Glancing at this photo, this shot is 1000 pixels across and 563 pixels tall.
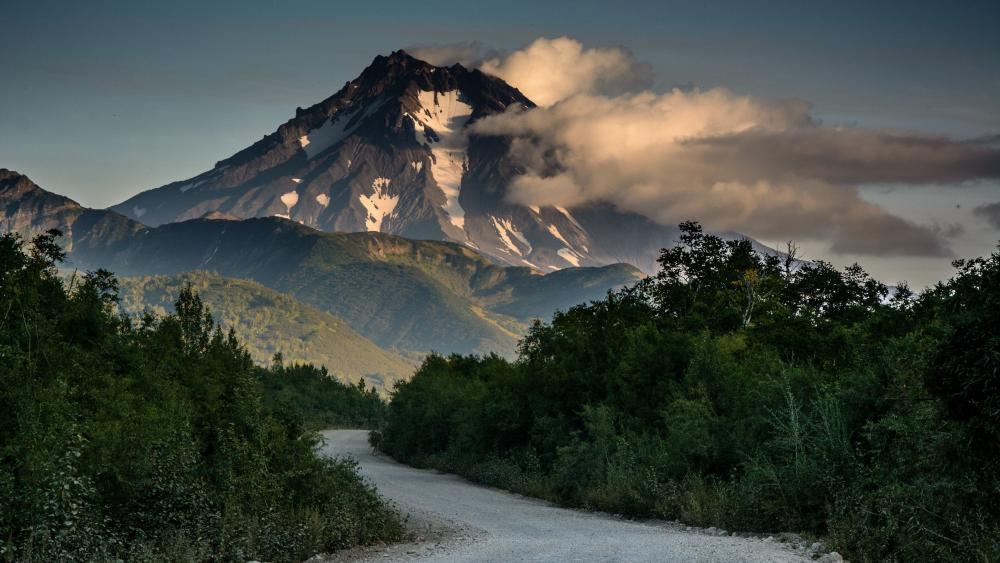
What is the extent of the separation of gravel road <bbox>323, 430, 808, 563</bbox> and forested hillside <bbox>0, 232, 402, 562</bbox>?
58.0 inches

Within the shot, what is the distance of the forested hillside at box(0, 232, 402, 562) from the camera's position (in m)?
12.5

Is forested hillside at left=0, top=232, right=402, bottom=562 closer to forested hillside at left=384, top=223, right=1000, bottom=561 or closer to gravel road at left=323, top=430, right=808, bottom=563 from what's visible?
gravel road at left=323, top=430, right=808, bottom=563

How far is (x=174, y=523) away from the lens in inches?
588

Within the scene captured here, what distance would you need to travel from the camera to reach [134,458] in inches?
599

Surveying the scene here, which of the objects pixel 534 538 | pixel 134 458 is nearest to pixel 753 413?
pixel 534 538

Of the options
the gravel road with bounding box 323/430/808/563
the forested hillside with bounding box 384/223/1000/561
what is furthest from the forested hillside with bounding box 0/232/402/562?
the forested hillside with bounding box 384/223/1000/561

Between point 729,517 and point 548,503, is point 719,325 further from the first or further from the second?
point 729,517

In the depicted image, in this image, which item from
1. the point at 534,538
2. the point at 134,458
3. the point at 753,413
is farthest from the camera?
the point at 753,413

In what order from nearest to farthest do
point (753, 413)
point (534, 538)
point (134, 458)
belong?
point (134, 458), point (534, 538), point (753, 413)

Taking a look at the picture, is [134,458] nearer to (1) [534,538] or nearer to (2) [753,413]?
(1) [534,538]

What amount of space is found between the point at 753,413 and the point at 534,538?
23.9 feet

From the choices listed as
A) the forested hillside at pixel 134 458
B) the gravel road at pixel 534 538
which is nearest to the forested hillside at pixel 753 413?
the gravel road at pixel 534 538

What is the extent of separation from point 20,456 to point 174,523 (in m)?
3.03

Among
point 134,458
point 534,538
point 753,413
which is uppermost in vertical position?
point 753,413
